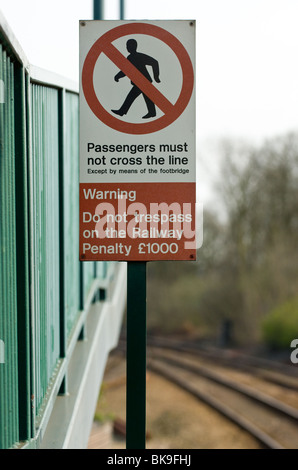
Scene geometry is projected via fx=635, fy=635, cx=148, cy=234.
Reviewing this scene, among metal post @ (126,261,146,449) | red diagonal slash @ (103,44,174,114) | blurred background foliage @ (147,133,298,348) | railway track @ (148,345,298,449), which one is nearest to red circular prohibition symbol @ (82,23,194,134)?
red diagonal slash @ (103,44,174,114)

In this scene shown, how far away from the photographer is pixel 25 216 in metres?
2.73

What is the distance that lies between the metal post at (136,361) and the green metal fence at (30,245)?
0.45 meters

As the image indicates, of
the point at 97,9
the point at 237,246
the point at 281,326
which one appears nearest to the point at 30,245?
the point at 97,9

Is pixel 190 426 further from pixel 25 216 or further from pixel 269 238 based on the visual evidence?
pixel 269 238

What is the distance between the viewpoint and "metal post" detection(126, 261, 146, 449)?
2717mm

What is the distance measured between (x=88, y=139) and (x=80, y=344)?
10.0 ft

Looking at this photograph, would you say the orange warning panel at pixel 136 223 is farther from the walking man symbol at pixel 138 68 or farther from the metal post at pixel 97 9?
the metal post at pixel 97 9

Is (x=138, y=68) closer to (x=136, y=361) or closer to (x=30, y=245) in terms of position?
(x=30, y=245)

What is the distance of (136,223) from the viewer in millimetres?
2803

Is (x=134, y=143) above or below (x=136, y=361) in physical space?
above

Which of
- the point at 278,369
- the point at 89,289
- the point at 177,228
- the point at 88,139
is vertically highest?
the point at 88,139

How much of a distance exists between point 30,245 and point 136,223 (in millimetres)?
482

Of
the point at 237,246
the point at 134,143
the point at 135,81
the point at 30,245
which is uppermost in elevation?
the point at 135,81
